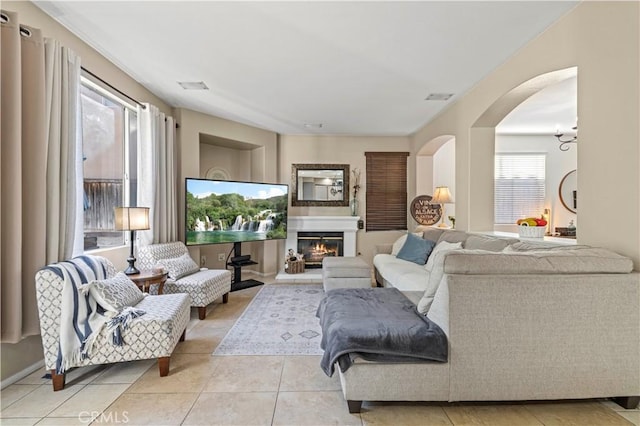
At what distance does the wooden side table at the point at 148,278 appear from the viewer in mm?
2844

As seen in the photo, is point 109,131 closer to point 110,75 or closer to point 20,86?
point 110,75

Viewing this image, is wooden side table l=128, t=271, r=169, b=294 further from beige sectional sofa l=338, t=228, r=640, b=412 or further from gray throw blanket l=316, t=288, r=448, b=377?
beige sectional sofa l=338, t=228, r=640, b=412

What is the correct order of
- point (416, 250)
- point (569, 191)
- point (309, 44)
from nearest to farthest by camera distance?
point (309, 44) → point (416, 250) → point (569, 191)

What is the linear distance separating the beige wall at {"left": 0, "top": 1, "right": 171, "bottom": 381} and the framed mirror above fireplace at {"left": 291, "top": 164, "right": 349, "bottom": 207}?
308 centimetres

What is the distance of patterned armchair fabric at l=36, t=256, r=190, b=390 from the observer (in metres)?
2.04

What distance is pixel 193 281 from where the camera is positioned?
3.40 m

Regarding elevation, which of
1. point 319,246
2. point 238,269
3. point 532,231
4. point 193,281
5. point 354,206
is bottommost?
point 238,269

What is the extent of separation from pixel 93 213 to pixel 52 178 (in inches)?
38.9

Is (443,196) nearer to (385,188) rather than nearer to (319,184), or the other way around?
(385,188)

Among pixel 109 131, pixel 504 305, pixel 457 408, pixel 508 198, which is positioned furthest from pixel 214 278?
pixel 508 198

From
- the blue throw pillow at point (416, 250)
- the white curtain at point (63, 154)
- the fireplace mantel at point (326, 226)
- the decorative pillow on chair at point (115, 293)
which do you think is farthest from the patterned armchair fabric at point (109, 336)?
the fireplace mantel at point (326, 226)

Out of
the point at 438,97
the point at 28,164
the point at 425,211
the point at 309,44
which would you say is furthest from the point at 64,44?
the point at 425,211

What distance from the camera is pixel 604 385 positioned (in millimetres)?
1776

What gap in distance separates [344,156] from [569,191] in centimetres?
429
